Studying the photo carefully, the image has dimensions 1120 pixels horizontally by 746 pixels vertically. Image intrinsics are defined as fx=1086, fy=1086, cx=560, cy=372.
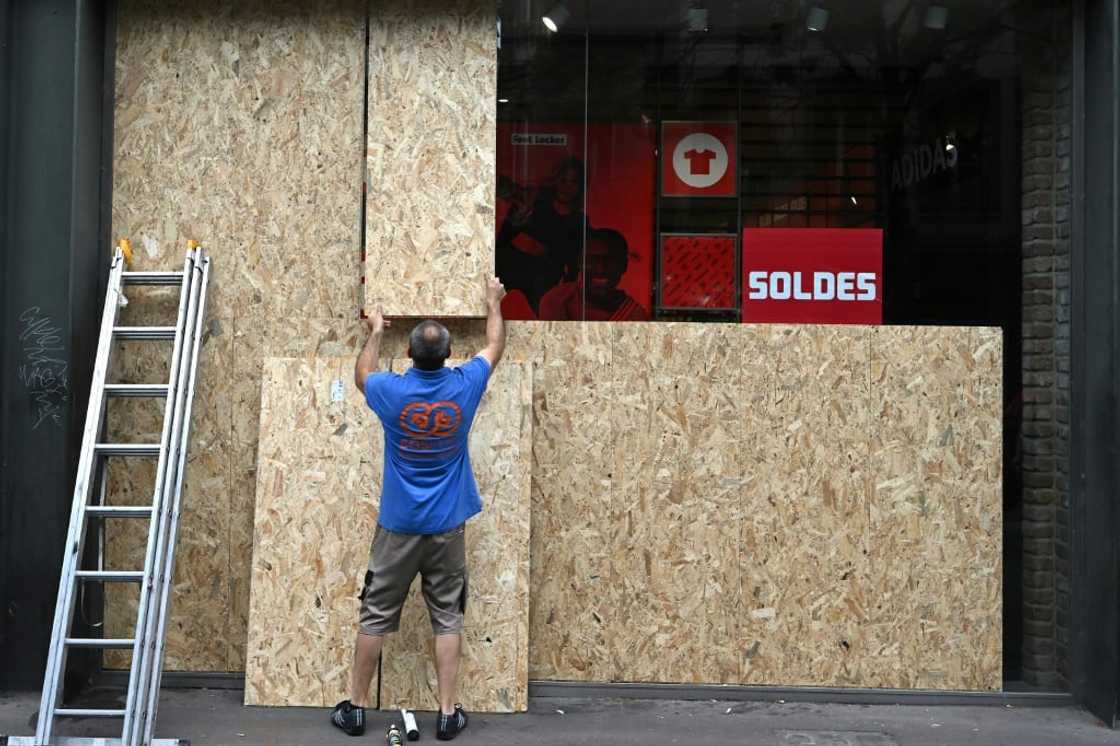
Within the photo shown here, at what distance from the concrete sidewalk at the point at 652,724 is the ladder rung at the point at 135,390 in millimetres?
1706

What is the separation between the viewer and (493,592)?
5.85 m

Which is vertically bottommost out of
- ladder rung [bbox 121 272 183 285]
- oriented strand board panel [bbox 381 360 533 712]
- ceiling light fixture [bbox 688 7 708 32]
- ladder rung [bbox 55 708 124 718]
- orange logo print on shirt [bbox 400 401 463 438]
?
ladder rung [bbox 55 708 124 718]

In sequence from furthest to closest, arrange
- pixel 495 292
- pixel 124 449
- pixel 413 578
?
1. pixel 495 292
2. pixel 124 449
3. pixel 413 578

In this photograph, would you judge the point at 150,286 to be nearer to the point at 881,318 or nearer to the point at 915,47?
the point at 881,318

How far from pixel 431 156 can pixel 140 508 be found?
96.1 inches

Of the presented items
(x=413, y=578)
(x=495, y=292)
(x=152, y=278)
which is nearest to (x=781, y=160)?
(x=495, y=292)

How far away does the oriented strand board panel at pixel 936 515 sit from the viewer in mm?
6113

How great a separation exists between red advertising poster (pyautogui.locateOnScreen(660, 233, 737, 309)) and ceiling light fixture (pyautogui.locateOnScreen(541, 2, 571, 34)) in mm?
1370

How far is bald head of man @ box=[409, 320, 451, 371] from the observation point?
532 centimetres

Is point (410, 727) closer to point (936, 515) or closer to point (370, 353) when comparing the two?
point (370, 353)

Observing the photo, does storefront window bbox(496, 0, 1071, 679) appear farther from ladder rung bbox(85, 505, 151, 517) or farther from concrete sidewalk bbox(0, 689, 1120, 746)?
ladder rung bbox(85, 505, 151, 517)

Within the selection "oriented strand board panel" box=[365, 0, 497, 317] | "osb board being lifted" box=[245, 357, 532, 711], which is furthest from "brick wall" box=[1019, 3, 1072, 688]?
"oriented strand board panel" box=[365, 0, 497, 317]

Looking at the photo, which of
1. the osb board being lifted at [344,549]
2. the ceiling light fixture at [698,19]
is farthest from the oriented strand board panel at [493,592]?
the ceiling light fixture at [698,19]

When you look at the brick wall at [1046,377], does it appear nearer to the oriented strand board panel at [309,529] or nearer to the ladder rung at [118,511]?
the oriented strand board panel at [309,529]
